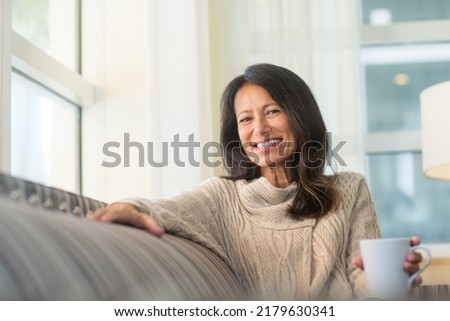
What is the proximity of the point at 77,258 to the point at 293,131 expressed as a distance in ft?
2.58

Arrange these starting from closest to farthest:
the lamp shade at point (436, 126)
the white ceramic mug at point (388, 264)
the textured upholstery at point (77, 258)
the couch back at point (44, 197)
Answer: the textured upholstery at point (77, 258)
the couch back at point (44, 197)
the white ceramic mug at point (388, 264)
the lamp shade at point (436, 126)

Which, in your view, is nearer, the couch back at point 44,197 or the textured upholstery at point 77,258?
the textured upholstery at point 77,258

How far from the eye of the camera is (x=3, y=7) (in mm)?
1409

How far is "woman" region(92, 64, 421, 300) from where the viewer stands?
40.4 inches

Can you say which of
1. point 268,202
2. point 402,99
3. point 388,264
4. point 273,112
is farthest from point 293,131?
point 402,99

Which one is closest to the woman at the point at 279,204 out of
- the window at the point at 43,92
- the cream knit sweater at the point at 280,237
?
the cream knit sweater at the point at 280,237

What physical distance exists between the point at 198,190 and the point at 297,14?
105cm

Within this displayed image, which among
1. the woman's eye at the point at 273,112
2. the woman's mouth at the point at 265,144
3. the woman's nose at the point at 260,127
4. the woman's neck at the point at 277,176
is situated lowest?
the woman's neck at the point at 277,176

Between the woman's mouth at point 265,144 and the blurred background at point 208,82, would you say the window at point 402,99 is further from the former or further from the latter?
the woman's mouth at point 265,144

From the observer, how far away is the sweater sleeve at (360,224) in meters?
1.06

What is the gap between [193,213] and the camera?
98 cm

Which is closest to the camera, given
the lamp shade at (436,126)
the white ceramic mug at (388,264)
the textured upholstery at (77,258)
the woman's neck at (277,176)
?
the textured upholstery at (77,258)

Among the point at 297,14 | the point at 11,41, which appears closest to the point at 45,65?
the point at 11,41
